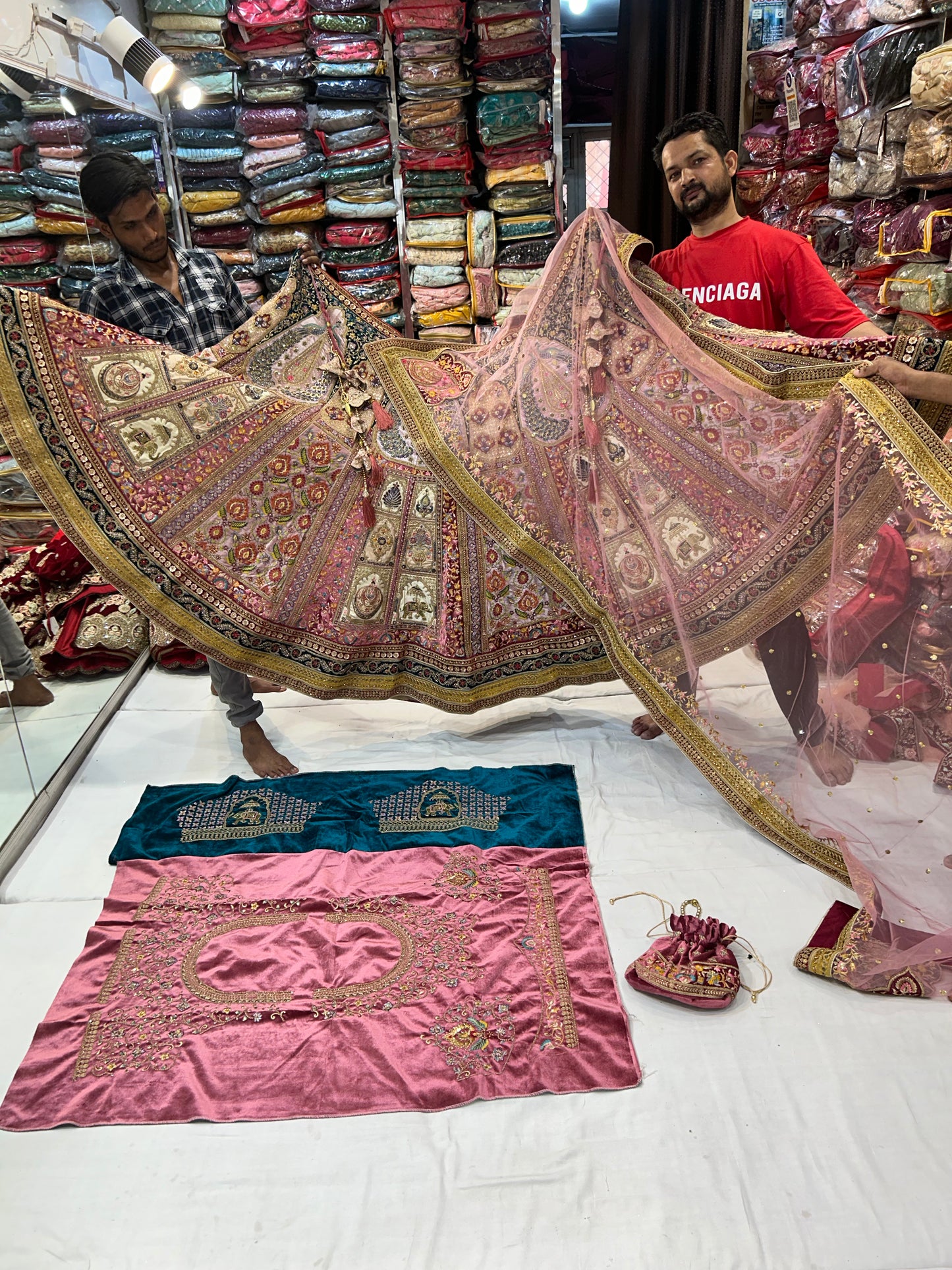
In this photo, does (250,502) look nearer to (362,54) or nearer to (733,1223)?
(733,1223)

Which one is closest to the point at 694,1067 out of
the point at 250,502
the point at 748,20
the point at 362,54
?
the point at 250,502

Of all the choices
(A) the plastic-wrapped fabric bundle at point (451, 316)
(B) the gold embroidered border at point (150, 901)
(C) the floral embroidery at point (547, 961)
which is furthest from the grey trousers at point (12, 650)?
(A) the plastic-wrapped fabric bundle at point (451, 316)

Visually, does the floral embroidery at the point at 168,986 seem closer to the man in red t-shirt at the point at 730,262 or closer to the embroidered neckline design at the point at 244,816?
the embroidered neckline design at the point at 244,816

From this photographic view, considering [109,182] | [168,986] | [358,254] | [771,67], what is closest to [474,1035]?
[168,986]

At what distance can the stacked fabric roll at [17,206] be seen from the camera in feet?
8.21

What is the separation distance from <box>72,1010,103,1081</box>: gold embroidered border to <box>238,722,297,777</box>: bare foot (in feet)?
2.99

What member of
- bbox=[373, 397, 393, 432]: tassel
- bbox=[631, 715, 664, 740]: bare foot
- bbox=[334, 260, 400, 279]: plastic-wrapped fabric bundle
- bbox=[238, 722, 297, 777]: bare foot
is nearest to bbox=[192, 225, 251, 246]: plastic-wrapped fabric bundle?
bbox=[334, 260, 400, 279]: plastic-wrapped fabric bundle

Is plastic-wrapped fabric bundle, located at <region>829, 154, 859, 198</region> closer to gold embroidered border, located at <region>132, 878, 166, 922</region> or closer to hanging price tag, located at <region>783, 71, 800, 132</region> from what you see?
hanging price tag, located at <region>783, 71, 800, 132</region>

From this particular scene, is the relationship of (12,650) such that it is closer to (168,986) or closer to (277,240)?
(168,986)

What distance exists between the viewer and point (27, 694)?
8.57 feet

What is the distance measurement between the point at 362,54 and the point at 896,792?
431 centimetres

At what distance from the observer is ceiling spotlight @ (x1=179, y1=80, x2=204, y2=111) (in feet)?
14.4

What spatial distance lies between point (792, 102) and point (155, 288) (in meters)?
2.55

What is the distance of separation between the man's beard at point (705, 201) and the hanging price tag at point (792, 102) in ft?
4.34
